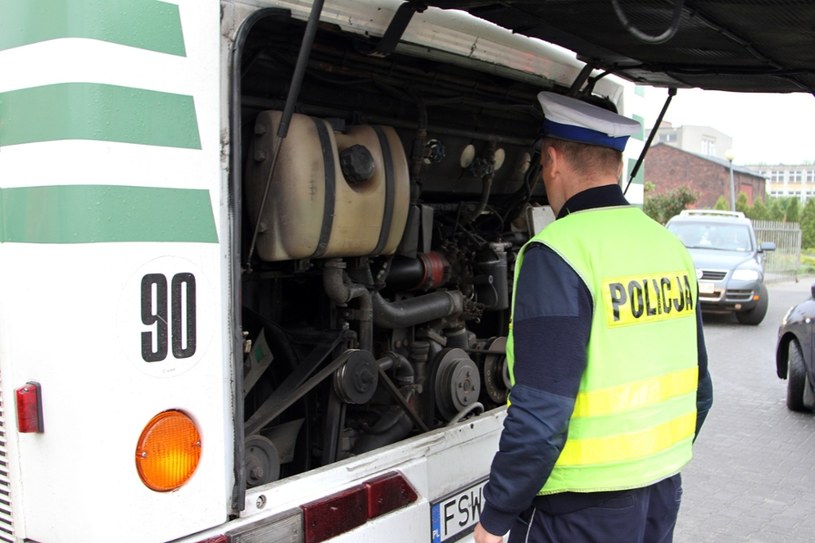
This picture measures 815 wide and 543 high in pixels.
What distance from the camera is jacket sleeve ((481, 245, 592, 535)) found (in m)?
1.91

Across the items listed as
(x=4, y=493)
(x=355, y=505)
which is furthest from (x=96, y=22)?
(x=355, y=505)

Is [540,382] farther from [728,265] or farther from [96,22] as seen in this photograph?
[728,265]

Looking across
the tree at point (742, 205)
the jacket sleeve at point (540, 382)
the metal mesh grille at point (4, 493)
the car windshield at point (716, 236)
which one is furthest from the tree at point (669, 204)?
the metal mesh grille at point (4, 493)

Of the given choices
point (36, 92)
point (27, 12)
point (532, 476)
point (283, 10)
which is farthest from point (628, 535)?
point (27, 12)

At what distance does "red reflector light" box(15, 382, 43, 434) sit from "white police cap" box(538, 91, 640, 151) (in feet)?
4.92

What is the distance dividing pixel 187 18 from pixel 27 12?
36cm

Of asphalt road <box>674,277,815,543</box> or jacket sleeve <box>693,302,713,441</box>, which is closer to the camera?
jacket sleeve <box>693,302,713,441</box>

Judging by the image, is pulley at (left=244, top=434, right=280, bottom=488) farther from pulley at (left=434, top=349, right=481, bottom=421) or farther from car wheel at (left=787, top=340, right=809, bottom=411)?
car wheel at (left=787, top=340, right=809, bottom=411)

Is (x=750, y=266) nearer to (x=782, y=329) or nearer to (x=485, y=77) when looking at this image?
(x=782, y=329)

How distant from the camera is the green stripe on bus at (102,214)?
1.76 metres

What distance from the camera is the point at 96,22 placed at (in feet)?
5.73

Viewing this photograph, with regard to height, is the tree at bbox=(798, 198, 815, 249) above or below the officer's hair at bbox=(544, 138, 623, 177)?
below

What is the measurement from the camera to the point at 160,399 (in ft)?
6.23

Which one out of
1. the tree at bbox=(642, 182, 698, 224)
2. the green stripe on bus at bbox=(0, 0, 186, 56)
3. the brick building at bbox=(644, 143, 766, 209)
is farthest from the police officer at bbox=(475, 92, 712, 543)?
the brick building at bbox=(644, 143, 766, 209)
